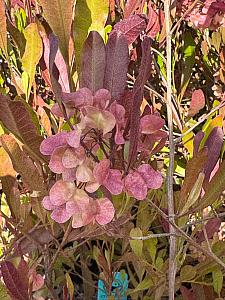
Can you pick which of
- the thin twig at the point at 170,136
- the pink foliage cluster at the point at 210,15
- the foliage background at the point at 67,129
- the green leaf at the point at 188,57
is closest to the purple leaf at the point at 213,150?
the foliage background at the point at 67,129

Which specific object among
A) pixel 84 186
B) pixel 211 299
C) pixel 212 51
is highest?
pixel 84 186

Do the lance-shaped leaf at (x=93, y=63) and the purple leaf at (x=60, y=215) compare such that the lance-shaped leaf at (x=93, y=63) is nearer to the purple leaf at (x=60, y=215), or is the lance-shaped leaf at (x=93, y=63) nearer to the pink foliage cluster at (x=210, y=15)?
the purple leaf at (x=60, y=215)

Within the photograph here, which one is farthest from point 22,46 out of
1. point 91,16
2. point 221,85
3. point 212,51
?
point 212,51

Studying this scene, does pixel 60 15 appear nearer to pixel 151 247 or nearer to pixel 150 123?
pixel 150 123

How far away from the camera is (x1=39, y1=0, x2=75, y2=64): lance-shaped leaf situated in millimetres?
620

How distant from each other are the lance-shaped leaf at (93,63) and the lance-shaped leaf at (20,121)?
0.27 feet

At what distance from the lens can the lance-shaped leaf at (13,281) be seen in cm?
76

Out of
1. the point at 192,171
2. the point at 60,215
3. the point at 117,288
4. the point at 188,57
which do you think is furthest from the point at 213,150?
the point at 188,57

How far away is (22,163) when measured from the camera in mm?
718

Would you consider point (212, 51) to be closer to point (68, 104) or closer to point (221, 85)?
point (221, 85)

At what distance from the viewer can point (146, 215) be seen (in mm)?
1172

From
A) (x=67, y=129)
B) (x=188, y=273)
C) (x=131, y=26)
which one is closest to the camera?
(x=131, y=26)

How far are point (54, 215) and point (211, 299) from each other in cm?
56

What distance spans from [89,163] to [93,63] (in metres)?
0.12
